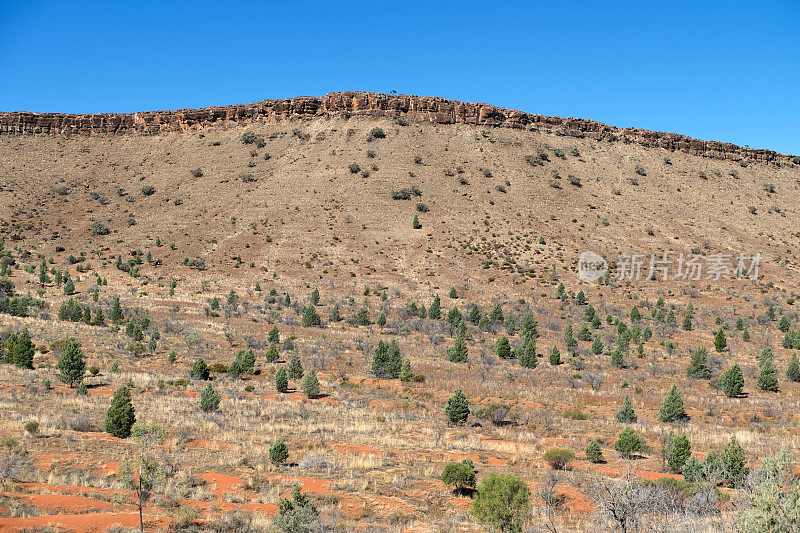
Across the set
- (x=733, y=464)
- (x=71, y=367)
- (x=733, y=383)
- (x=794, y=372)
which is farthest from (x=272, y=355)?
(x=794, y=372)

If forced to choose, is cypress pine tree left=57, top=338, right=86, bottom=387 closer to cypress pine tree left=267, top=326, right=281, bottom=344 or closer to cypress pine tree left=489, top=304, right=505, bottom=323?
cypress pine tree left=267, top=326, right=281, bottom=344

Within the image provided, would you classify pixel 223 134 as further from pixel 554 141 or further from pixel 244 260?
pixel 554 141

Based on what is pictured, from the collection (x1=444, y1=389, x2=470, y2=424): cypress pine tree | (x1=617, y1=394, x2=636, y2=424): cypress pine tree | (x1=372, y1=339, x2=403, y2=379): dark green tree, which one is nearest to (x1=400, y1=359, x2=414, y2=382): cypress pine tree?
(x1=372, y1=339, x2=403, y2=379): dark green tree

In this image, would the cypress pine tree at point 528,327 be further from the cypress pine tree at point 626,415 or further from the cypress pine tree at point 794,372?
the cypress pine tree at point 626,415

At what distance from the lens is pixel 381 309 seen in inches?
1761

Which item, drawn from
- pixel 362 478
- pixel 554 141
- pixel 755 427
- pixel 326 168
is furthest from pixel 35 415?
pixel 554 141

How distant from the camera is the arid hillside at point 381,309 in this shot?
12305 mm

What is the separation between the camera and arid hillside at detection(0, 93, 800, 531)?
484 inches

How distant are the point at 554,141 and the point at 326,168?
3550 centimetres

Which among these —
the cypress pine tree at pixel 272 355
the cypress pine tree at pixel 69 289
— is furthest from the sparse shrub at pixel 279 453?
the cypress pine tree at pixel 69 289

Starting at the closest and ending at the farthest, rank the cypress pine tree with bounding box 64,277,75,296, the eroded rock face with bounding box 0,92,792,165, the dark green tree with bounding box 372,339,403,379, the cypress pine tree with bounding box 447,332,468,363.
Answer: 1. the dark green tree with bounding box 372,339,403,379
2. the cypress pine tree with bounding box 447,332,468,363
3. the cypress pine tree with bounding box 64,277,75,296
4. the eroded rock face with bounding box 0,92,792,165

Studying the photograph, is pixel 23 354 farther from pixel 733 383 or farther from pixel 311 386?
pixel 733 383
